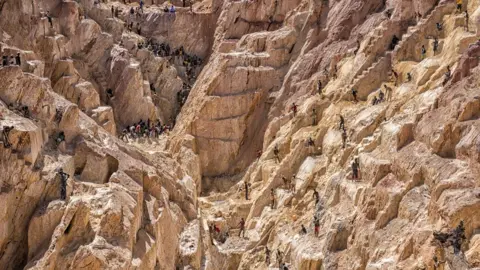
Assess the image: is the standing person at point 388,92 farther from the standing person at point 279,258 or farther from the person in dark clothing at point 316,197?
A: the standing person at point 279,258

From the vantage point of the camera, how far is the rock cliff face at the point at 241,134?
2709 cm

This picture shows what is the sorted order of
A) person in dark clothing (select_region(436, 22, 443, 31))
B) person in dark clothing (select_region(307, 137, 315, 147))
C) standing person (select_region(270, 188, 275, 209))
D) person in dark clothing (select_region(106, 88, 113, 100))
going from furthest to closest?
person in dark clothing (select_region(106, 88, 113, 100))
person in dark clothing (select_region(307, 137, 315, 147))
standing person (select_region(270, 188, 275, 209))
person in dark clothing (select_region(436, 22, 443, 31))

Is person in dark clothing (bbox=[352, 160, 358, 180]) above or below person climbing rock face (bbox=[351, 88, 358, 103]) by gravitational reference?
below

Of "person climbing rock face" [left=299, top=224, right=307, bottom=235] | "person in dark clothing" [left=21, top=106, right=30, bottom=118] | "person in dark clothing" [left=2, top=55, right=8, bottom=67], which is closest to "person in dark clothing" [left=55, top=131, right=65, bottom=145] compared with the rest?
"person in dark clothing" [left=21, top=106, right=30, bottom=118]

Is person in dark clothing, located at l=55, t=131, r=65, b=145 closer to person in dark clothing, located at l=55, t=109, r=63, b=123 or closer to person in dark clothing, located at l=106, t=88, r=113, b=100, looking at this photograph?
person in dark clothing, located at l=55, t=109, r=63, b=123

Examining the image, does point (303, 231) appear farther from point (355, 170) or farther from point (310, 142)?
point (310, 142)

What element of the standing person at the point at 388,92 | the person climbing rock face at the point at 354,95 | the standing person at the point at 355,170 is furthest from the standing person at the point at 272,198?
the standing person at the point at 388,92

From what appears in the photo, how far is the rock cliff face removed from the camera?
27094 mm

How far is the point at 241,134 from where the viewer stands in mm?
50469

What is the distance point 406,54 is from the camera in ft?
137

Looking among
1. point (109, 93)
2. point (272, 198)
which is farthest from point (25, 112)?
point (109, 93)

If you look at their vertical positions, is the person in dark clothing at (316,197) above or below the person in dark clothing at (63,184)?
below

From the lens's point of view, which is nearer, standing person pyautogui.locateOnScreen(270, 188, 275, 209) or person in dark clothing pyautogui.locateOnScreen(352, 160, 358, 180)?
person in dark clothing pyautogui.locateOnScreen(352, 160, 358, 180)

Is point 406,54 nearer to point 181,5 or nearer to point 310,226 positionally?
point 310,226
